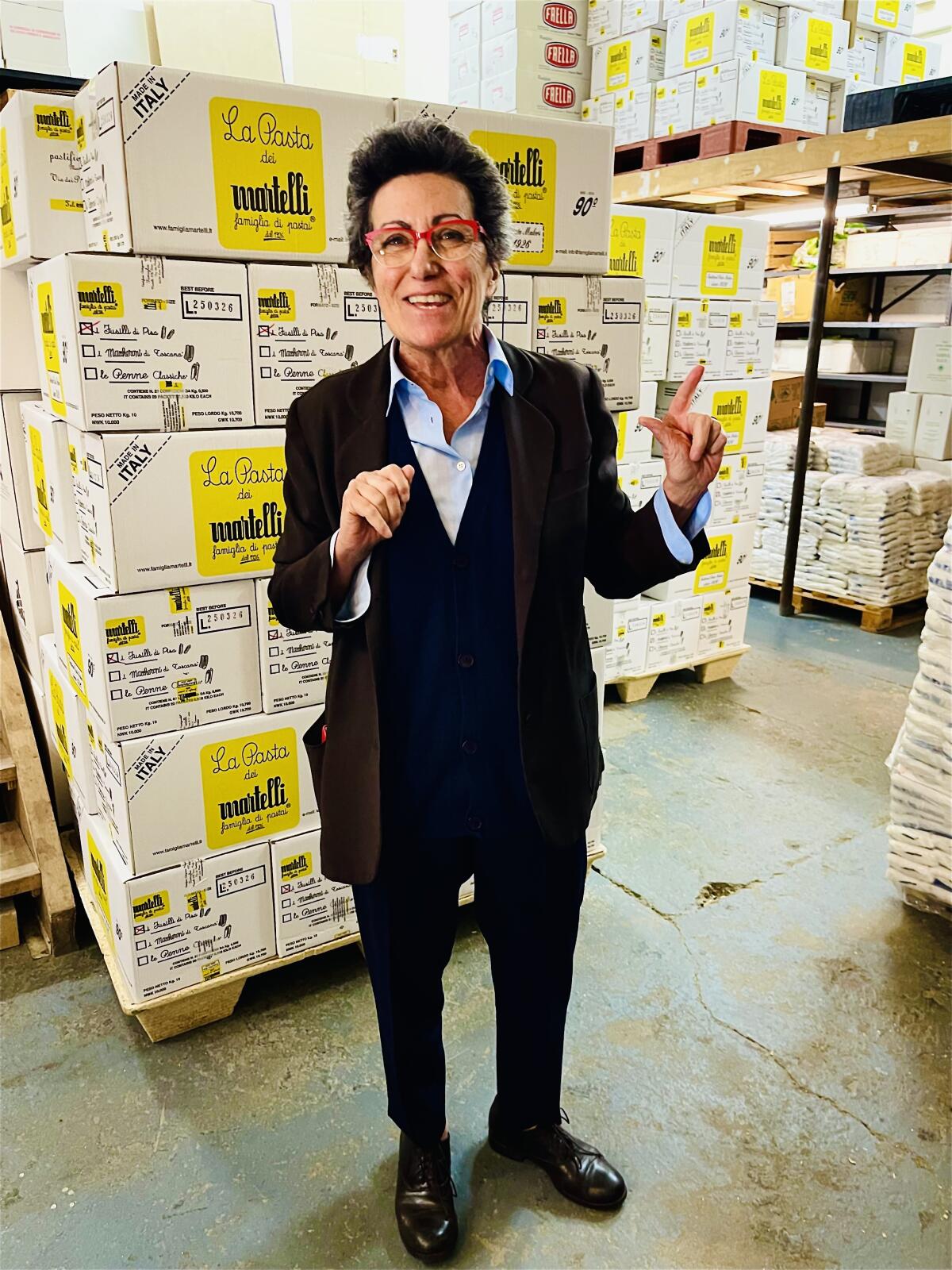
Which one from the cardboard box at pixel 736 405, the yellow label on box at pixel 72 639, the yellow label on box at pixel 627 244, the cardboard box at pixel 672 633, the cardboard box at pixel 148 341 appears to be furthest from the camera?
the cardboard box at pixel 672 633

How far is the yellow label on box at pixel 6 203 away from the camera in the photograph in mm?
2336

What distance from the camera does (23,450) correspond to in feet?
8.95

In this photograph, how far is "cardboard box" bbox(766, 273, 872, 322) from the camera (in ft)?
22.7

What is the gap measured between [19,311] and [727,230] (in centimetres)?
310

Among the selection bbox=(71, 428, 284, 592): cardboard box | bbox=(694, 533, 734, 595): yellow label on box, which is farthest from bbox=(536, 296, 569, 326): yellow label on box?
bbox=(694, 533, 734, 595): yellow label on box

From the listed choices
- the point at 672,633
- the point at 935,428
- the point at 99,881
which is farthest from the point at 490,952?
the point at 935,428

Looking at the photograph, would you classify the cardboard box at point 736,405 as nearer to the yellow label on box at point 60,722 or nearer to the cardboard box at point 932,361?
the cardboard box at point 932,361

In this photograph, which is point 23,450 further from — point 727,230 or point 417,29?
point 417,29

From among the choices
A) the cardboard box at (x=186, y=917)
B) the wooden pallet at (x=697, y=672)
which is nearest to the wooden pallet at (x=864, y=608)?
the wooden pallet at (x=697, y=672)

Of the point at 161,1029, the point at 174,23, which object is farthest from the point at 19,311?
the point at 161,1029

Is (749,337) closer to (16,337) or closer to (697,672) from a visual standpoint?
(697,672)

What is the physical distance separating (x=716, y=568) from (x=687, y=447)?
10.9 ft

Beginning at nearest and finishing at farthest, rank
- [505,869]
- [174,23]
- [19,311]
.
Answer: [505,869]
[19,311]
[174,23]

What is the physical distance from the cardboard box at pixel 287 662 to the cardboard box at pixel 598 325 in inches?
38.9
